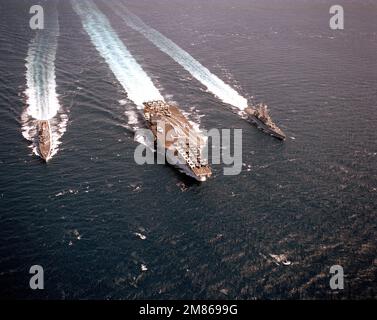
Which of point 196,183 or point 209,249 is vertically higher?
point 196,183

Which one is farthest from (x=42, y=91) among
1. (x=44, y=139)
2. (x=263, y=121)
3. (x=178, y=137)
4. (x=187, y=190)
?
(x=263, y=121)

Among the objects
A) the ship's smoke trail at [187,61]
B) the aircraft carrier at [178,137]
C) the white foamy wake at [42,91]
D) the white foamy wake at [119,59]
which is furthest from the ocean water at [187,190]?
the ship's smoke trail at [187,61]

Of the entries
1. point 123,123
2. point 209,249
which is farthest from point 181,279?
point 123,123

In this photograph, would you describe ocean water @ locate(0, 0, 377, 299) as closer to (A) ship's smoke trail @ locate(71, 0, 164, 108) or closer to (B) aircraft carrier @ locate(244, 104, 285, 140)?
(A) ship's smoke trail @ locate(71, 0, 164, 108)

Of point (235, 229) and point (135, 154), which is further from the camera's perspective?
point (135, 154)
